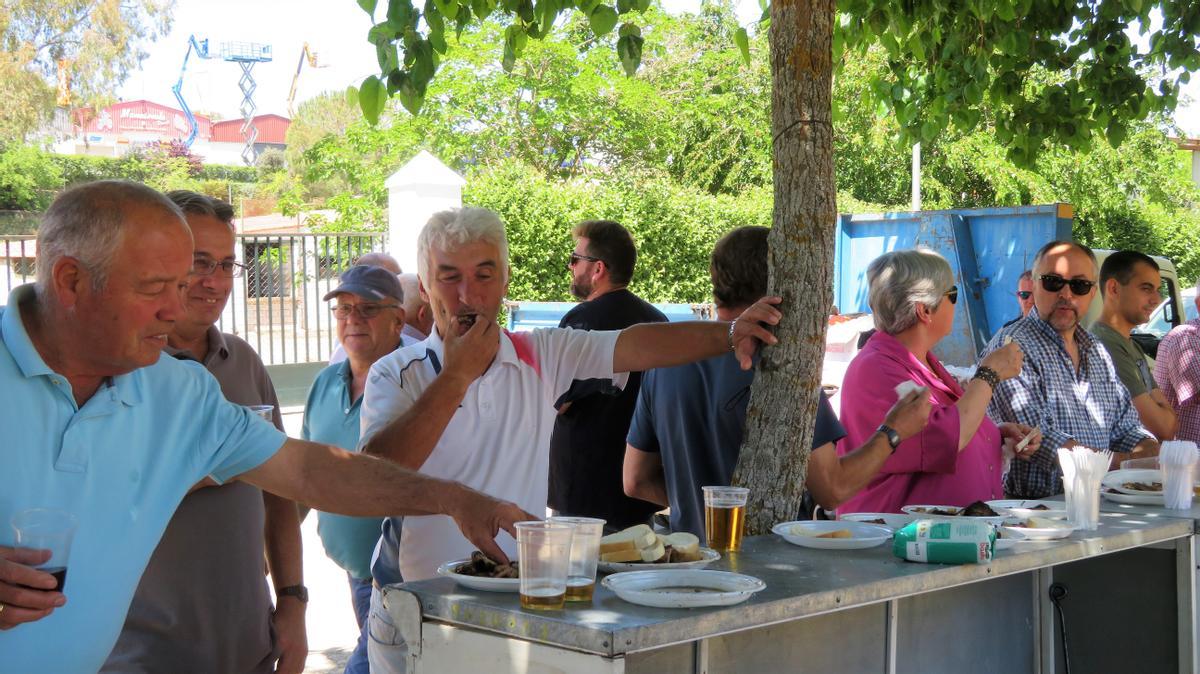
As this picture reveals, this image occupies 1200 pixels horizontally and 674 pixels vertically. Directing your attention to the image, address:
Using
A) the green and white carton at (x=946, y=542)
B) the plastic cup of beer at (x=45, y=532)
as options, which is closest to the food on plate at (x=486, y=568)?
the plastic cup of beer at (x=45, y=532)

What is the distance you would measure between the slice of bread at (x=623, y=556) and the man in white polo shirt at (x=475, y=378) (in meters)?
0.51

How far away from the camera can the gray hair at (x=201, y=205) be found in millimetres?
3291

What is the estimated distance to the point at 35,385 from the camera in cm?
226

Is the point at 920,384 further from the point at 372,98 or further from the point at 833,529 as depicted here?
the point at 372,98

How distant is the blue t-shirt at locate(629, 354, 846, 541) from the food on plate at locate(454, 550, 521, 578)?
4.45 ft

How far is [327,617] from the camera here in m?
6.80

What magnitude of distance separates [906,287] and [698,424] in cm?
94

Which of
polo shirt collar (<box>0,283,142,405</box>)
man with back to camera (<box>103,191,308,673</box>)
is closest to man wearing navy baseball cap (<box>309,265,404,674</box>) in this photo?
man with back to camera (<box>103,191,308,673</box>)

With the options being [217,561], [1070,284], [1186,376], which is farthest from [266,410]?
[1186,376]

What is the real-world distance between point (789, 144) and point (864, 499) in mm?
1443

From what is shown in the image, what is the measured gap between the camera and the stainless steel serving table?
2125 millimetres

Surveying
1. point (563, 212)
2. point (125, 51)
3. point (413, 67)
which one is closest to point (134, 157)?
point (125, 51)

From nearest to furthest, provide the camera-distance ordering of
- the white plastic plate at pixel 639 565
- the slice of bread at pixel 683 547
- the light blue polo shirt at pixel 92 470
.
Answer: the light blue polo shirt at pixel 92 470
the white plastic plate at pixel 639 565
the slice of bread at pixel 683 547

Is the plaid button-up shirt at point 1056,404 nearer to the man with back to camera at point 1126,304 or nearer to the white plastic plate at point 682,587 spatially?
the man with back to camera at point 1126,304
